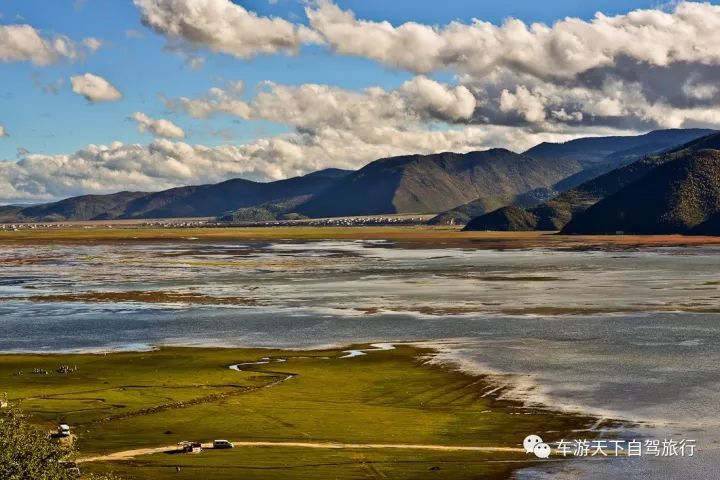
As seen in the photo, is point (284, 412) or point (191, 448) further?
point (284, 412)

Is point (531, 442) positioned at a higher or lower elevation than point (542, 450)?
higher

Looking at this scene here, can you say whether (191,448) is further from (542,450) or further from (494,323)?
(494,323)

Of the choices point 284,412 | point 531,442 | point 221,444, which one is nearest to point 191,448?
point 221,444

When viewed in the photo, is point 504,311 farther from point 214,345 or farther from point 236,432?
point 236,432

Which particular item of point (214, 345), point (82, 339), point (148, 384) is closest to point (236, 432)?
point (148, 384)

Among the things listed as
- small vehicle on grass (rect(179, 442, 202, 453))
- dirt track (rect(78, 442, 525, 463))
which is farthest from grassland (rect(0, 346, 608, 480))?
small vehicle on grass (rect(179, 442, 202, 453))

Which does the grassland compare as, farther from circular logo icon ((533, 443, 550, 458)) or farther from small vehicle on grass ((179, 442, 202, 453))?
circular logo icon ((533, 443, 550, 458))
